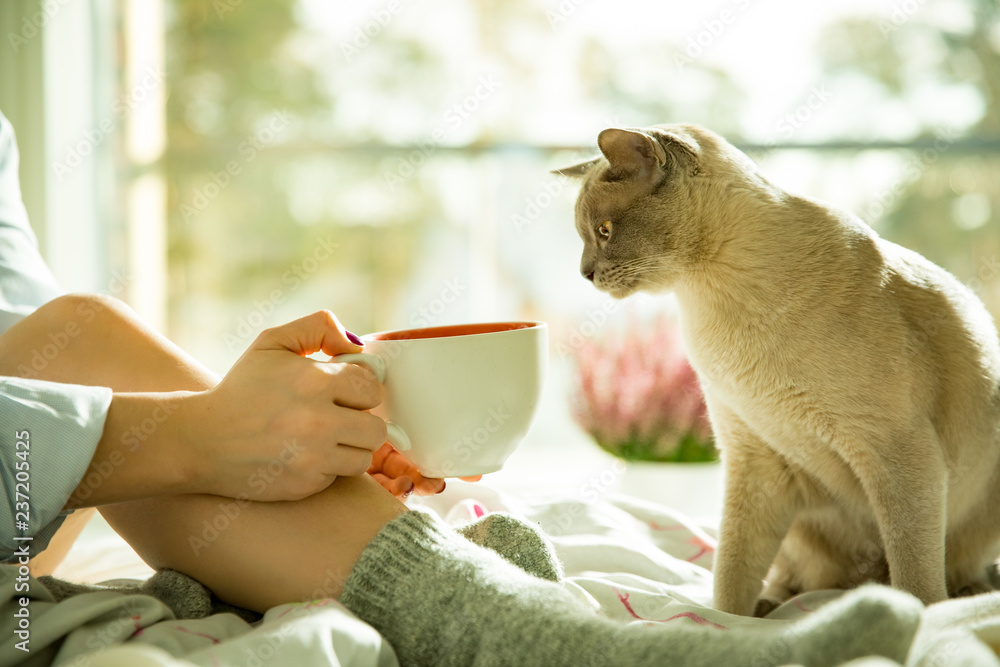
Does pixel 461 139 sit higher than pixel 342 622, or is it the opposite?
pixel 461 139

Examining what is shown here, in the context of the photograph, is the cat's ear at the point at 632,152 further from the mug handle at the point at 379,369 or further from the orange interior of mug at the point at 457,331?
the mug handle at the point at 379,369

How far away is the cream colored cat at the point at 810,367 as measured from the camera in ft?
2.65

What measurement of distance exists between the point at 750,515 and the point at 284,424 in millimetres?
576

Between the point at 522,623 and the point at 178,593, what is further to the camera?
the point at 178,593

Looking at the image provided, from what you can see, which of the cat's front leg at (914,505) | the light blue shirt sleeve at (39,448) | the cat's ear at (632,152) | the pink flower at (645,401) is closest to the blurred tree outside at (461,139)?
the pink flower at (645,401)

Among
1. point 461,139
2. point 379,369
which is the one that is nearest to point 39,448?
point 379,369

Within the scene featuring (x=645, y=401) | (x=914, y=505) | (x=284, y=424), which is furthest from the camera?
(x=645, y=401)

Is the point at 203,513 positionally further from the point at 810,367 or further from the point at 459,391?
the point at 810,367

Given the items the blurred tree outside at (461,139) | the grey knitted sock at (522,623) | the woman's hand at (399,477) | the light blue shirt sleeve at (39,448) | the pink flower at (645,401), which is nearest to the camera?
the grey knitted sock at (522,623)

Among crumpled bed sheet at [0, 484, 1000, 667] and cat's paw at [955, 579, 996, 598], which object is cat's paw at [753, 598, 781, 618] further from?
cat's paw at [955, 579, 996, 598]

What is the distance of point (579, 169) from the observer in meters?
1.09

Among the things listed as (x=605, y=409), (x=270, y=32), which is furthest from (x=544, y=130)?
(x=605, y=409)

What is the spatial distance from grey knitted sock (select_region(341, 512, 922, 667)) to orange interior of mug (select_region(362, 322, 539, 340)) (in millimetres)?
170

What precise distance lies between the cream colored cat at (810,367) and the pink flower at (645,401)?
493mm
